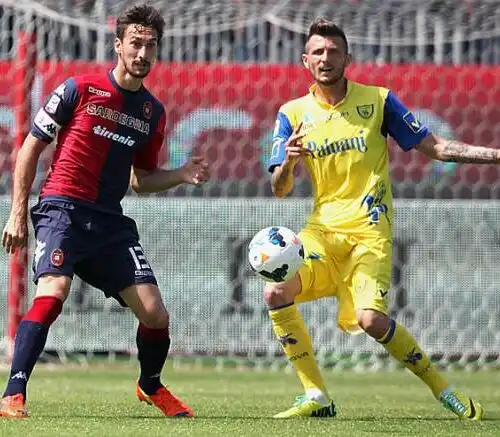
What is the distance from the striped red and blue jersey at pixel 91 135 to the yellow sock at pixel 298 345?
1.03 metres

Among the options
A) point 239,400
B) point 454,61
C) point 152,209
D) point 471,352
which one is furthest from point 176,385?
point 454,61

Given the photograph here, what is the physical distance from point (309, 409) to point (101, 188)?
1.52 m

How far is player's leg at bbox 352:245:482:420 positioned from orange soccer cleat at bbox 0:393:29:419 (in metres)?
1.76

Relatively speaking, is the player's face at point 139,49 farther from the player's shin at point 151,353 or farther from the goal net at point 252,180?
the goal net at point 252,180

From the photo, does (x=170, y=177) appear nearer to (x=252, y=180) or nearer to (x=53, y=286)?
(x=53, y=286)

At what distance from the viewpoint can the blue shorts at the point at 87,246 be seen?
22.9 ft

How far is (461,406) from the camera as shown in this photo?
24.2ft

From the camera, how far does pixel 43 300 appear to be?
22.5 feet

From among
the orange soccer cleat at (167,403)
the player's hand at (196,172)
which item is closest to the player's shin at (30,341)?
the orange soccer cleat at (167,403)

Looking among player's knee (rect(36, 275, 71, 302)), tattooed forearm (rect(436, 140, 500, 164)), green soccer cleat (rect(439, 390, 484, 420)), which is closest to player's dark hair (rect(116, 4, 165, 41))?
player's knee (rect(36, 275, 71, 302))

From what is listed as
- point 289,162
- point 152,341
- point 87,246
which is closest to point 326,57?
point 289,162

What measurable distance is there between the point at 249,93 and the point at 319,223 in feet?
13.7

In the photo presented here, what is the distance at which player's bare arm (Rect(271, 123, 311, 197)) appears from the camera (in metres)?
7.08

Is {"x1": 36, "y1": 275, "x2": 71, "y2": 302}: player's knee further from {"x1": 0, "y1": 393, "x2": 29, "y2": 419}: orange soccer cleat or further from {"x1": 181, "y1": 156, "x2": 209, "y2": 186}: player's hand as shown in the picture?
{"x1": 181, "y1": 156, "x2": 209, "y2": 186}: player's hand
